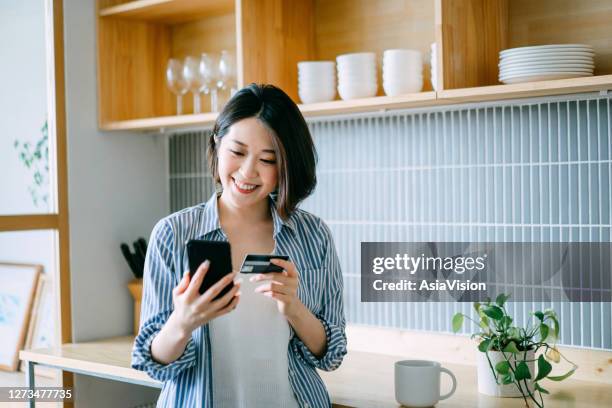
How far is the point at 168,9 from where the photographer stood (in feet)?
8.90

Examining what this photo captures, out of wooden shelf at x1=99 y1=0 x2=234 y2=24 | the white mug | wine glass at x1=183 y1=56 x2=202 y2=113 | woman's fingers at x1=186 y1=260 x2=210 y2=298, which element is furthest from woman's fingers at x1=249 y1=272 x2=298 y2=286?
wooden shelf at x1=99 y1=0 x2=234 y2=24

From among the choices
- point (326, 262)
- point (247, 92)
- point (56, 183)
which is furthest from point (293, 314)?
point (56, 183)

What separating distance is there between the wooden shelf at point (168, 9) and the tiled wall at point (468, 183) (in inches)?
21.3

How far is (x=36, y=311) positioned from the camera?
2.71m

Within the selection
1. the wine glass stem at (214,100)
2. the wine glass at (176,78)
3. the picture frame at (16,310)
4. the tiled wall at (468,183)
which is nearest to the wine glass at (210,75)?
the wine glass stem at (214,100)

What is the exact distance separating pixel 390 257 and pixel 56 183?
3.84 ft

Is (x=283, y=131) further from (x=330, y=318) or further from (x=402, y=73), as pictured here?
(x=402, y=73)

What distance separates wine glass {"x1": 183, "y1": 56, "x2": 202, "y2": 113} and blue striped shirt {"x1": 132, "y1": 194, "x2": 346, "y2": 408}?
102 cm

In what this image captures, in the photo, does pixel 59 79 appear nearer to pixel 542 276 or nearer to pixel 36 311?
pixel 36 311

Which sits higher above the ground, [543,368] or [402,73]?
[402,73]

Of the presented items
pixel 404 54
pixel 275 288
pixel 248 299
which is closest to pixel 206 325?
pixel 248 299

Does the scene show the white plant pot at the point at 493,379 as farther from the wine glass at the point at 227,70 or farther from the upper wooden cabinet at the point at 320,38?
the wine glass at the point at 227,70

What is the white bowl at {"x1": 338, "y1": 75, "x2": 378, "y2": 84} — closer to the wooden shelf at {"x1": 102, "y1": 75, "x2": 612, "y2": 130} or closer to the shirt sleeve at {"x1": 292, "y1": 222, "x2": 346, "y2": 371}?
the wooden shelf at {"x1": 102, "y1": 75, "x2": 612, "y2": 130}

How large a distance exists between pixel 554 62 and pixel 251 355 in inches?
38.9
